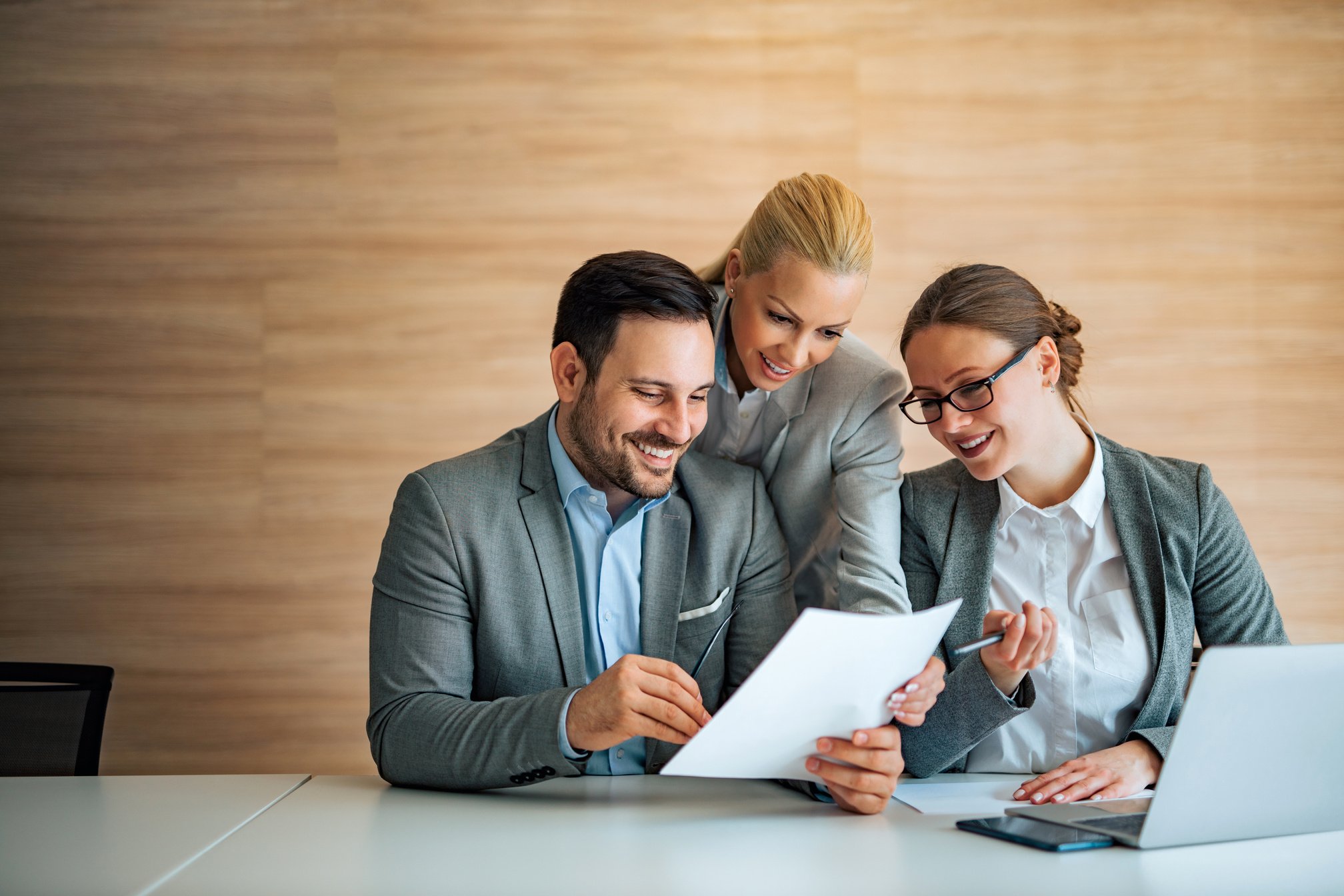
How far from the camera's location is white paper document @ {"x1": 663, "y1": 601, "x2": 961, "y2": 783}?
1163 millimetres

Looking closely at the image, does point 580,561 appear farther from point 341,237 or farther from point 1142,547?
point 341,237

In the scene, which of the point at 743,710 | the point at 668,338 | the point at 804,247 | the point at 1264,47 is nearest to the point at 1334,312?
the point at 1264,47

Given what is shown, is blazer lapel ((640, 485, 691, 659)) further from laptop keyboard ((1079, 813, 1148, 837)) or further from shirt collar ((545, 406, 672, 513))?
laptop keyboard ((1079, 813, 1148, 837))

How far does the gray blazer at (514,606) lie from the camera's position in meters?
1.46

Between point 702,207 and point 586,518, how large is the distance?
1683mm

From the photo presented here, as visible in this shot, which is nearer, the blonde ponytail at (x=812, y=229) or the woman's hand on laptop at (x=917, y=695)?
the woman's hand on laptop at (x=917, y=695)

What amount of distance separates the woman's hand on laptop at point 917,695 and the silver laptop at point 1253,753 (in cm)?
24

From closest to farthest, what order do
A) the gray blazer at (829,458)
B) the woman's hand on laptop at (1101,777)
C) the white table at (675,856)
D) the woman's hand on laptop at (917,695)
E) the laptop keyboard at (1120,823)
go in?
the white table at (675,856) < the laptop keyboard at (1120,823) < the woman's hand on laptop at (917,695) < the woman's hand on laptop at (1101,777) < the gray blazer at (829,458)

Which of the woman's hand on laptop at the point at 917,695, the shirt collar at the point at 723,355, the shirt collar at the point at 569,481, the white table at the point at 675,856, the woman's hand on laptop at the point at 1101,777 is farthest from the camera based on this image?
the shirt collar at the point at 723,355

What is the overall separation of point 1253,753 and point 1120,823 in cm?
18

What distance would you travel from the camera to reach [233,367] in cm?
313

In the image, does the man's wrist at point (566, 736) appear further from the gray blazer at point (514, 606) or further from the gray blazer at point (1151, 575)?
the gray blazer at point (1151, 575)

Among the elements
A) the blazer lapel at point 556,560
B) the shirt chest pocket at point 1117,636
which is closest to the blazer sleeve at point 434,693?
the blazer lapel at point 556,560

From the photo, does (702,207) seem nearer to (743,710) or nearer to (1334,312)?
(1334,312)
